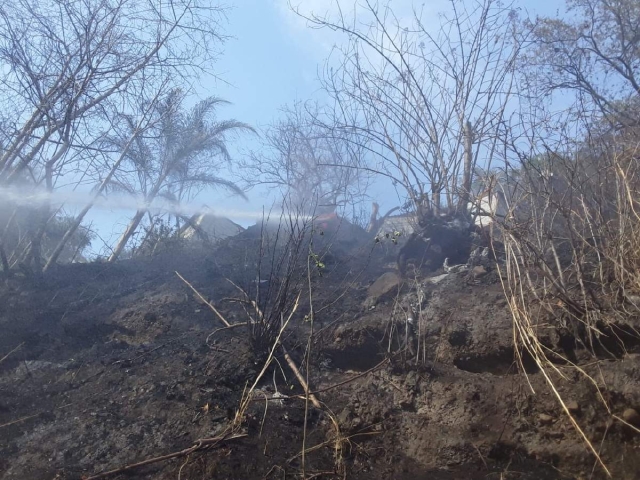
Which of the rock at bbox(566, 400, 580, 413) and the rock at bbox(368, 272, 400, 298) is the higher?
the rock at bbox(368, 272, 400, 298)

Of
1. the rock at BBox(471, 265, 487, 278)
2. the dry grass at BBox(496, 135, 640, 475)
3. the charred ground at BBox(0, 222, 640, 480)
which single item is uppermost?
the rock at BBox(471, 265, 487, 278)

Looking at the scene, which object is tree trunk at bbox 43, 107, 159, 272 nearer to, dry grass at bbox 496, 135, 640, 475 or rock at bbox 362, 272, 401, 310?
rock at bbox 362, 272, 401, 310

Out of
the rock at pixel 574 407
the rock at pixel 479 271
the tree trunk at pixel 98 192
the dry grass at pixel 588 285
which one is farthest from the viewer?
the tree trunk at pixel 98 192

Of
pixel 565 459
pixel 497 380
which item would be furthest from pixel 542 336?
pixel 565 459

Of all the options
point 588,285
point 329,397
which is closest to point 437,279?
point 588,285

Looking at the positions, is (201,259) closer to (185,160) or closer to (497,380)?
(185,160)

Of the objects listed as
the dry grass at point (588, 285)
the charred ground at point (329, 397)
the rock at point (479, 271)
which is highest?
the rock at point (479, 271)

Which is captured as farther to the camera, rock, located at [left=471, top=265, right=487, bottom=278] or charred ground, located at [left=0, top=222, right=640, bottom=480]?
rock, located at [left=471, top=265, right=487, bottom=278]

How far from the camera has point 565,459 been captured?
319 centimetres

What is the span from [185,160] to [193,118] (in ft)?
3.45

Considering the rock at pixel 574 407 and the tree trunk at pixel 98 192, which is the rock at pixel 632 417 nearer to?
the rock at pixel 574 407

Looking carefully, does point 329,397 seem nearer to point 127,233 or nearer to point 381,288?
point 381,288

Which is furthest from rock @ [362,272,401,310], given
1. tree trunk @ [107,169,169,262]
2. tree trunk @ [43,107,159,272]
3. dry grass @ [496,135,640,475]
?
tree trunk @ [107,169,169,262]

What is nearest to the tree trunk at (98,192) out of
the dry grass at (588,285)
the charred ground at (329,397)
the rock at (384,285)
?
the charred ground at (329,397)
